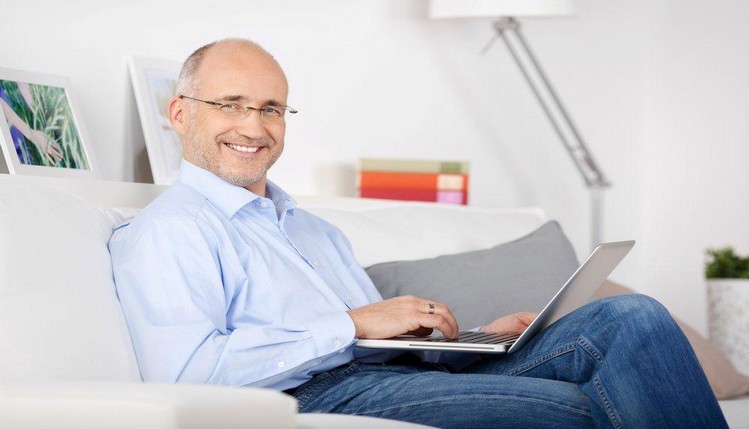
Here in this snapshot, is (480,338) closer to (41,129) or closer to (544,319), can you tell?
(544,319)

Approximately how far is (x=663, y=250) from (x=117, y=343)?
3175 mm

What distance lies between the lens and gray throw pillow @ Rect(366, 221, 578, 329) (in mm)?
2379

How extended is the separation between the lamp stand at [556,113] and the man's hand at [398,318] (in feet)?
5.59

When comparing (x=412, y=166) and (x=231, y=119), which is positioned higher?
(x=231, y=119)

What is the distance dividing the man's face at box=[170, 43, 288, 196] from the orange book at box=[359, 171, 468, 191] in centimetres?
99

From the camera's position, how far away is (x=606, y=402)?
167 centimetres

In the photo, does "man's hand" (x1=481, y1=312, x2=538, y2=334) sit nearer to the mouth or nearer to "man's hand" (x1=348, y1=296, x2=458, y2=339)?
"man's hand" (x1=348, y1=296, x2=458, y2=339)

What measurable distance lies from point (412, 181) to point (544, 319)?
1.24 meters

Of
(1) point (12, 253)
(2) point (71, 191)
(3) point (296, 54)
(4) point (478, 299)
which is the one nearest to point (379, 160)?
(3) point (296, 54)

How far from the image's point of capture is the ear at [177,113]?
210cm

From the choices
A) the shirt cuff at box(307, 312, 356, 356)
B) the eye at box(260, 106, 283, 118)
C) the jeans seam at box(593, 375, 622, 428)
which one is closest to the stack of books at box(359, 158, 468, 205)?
the eye at box(260, 106, 283, 118)

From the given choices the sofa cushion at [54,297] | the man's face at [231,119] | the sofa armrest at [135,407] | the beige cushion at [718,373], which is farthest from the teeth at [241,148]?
the beige cushion at [718,373]

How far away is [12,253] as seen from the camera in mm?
1557

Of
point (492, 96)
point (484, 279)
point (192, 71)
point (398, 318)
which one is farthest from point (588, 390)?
point (492, 96)
